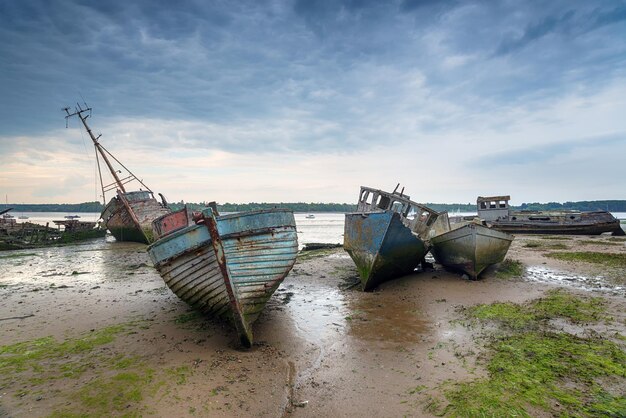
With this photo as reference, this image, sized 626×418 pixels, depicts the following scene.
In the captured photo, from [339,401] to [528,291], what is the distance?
8319 mm

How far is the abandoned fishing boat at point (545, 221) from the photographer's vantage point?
26.6 meters

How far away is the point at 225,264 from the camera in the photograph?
21.8 ft

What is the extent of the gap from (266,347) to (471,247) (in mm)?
8146

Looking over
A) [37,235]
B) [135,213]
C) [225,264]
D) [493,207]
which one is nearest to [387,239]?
[225,264]

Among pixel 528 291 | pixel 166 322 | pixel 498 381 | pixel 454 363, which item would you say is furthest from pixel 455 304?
pixel 166 322

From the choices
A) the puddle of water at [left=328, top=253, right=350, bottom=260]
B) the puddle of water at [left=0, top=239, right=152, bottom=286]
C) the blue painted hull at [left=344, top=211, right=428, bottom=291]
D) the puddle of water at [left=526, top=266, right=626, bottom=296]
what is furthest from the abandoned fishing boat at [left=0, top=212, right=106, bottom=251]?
the puddle of water at [left=526, top=266, right=626, bottom=296]

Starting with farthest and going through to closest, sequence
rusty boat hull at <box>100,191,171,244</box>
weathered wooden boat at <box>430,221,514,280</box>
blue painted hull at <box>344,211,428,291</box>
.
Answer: rusty boat hull at <box>100,191,171,244</box> → weathered wooden boat at <box>430,221,514,280</box> → blue painted hull at <box>344,211,428,291</box>

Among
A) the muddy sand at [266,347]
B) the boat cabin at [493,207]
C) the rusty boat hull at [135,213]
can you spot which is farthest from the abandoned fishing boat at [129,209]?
the boat cabin at [493,207]

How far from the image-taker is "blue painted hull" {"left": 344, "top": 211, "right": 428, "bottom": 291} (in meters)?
10.9

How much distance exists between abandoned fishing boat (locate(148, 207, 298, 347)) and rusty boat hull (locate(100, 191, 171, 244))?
19.2m

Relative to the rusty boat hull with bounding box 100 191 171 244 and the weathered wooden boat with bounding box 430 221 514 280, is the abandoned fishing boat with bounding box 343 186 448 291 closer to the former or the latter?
the weathered wooden boat with bounding box 430 221 514 280

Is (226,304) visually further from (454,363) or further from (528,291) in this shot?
(528,291)

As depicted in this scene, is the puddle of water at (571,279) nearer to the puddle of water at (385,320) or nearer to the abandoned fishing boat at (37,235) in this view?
the puddle of water at (385,320)

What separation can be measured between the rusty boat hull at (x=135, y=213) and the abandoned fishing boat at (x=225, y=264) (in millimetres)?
19174
